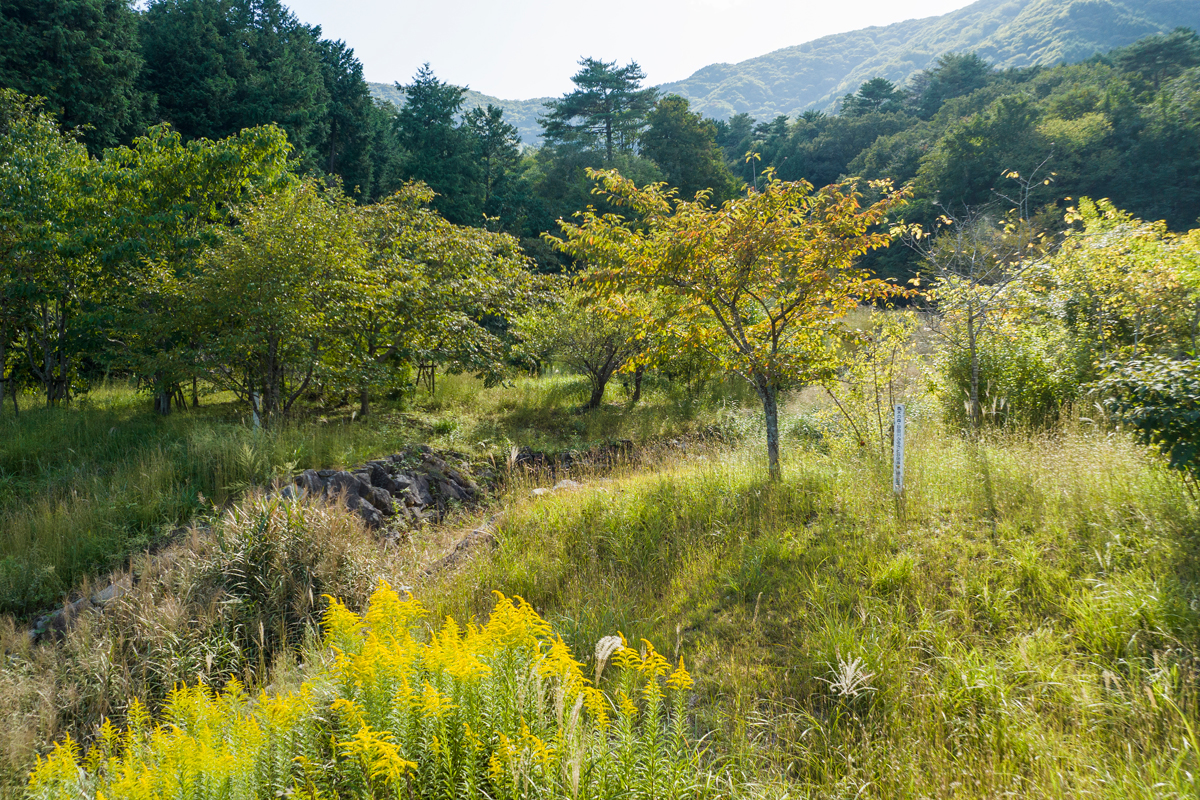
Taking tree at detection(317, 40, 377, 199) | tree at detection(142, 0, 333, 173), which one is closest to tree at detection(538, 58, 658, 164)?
tree at detection(317, 40, 377, 199)

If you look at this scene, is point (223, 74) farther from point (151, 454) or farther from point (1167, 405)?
point (1167, 405)

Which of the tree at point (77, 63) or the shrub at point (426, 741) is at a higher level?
the tree at point (77, 63)

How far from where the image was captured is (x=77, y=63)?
1769cm

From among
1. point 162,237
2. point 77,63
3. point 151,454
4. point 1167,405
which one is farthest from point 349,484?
point 77,63

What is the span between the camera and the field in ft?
8.32

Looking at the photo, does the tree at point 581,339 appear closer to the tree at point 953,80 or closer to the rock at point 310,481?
the rock at point 310,481

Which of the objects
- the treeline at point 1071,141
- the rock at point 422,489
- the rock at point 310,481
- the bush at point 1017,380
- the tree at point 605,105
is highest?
the tree at point 605,105

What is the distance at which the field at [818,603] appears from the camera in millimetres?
2537

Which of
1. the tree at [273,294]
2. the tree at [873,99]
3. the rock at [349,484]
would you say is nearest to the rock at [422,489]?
the rock at [349,484]

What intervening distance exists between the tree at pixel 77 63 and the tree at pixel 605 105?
26213 millimetres

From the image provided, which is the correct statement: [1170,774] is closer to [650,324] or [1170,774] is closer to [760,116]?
[650,324]

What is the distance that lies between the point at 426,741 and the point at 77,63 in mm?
25104

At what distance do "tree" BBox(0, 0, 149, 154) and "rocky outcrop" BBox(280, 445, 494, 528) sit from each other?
1696 cm

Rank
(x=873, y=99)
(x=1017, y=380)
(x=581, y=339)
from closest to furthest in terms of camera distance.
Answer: (x=1017, y=380) → (x=581, y=339) → (x=873, y=99)
